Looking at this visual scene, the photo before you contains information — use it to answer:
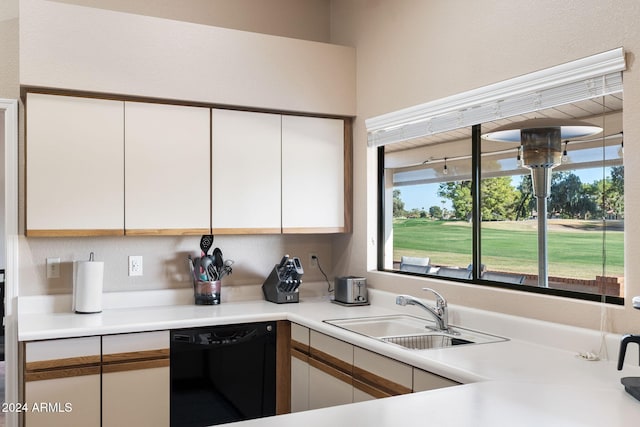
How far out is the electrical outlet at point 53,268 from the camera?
3150 millimetres

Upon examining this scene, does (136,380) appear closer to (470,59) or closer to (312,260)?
(312,260)

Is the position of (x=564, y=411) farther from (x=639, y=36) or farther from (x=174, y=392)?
(x=174, y=392)

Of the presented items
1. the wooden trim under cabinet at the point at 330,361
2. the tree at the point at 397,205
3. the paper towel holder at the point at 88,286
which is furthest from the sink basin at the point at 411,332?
the paper towel holder at the point at 88,286

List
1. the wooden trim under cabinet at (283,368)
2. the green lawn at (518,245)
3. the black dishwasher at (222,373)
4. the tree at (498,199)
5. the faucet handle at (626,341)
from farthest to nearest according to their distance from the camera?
the wooden trim under cabinet at (283,368), the black dishwasher at (222,373), the tree at (498,199), the green lawn at (518,245), the faucet handle at (626,341)

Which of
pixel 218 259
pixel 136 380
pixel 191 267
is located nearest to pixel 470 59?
pixel 218 259

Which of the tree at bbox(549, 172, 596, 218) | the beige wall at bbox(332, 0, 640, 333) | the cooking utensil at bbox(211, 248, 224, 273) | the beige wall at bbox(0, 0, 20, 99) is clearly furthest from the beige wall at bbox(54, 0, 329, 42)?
the tree at bbox(549, 172, 596, 218)

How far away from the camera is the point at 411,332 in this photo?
2.84 meters

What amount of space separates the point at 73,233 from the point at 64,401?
842mm

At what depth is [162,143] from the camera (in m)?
3.15

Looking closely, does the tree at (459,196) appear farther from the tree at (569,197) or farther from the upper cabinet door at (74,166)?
the upper cabinet door at (74,166)

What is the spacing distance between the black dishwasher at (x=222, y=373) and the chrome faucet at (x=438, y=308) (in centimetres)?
83

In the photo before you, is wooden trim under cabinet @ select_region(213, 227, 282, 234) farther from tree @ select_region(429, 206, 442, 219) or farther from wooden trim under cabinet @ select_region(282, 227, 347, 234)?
tree @ select_region(429, 206, 442, 219)

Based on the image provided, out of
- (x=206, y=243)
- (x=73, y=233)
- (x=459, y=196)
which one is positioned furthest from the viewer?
(x=206, y=243)

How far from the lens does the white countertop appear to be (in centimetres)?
144
